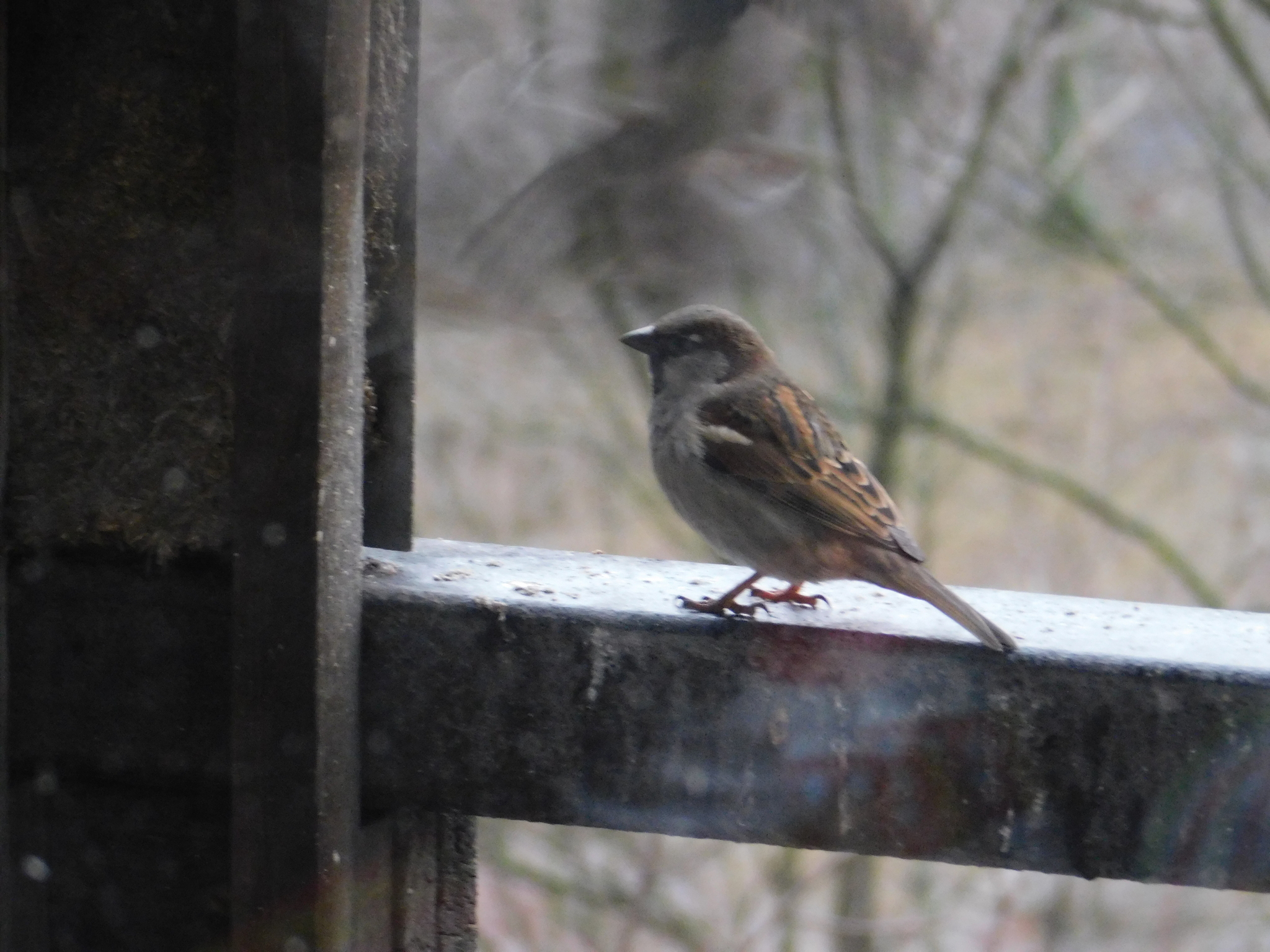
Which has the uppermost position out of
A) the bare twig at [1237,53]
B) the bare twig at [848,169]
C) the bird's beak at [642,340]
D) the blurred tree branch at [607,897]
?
the bare twig at [1237,53]

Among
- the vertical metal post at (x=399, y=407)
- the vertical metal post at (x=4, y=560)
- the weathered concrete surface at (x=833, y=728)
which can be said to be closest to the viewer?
the weathered concrete surface at (x=833, y=728)

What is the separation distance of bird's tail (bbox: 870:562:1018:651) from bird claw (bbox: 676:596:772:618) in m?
0.23

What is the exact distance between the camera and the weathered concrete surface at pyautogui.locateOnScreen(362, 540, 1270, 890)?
5.12 feet

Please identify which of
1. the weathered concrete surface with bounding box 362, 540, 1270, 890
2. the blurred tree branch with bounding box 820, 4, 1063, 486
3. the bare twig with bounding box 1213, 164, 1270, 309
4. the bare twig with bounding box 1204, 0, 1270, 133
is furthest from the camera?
the bare twig with bounding box 1213, 164, 1270, 309

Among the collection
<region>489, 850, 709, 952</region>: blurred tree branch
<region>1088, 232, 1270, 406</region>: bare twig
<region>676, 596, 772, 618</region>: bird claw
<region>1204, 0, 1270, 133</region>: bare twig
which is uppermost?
<region>1204, 0, 1270, 133</region>: bare twig

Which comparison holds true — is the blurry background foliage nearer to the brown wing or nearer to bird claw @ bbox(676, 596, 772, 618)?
the brown wing

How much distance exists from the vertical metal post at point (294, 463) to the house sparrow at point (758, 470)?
0.69 meters

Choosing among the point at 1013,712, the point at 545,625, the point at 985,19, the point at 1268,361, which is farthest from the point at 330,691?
the point at 1268,361

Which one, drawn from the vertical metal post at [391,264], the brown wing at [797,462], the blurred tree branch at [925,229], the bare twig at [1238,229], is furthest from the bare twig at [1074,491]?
the vertical metal post at [391,264]

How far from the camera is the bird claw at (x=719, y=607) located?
5.82 ft

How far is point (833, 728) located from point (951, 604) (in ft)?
0.88

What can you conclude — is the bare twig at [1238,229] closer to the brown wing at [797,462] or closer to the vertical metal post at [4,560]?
the brown wing at [797,462]

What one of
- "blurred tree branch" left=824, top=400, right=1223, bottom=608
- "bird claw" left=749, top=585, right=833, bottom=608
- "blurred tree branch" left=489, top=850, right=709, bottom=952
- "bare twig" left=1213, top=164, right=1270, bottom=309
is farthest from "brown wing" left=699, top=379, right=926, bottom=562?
"blurred tree branch" left=489, top=850, right=709, bottom=952

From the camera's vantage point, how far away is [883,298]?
6.73m
